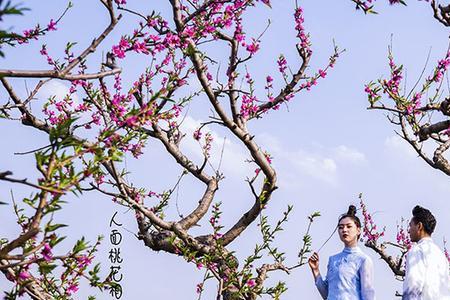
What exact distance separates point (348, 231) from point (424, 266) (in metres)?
0.66

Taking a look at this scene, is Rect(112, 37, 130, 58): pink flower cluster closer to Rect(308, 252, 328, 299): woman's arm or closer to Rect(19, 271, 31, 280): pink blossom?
Rect(308, 252, 328, 299): woman's arm

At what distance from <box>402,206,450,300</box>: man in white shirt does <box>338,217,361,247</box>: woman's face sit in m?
0.45

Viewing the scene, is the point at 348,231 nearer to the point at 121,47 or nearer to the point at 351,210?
the point at 351,210

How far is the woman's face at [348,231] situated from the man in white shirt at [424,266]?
0.45m

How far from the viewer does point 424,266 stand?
5039 mm

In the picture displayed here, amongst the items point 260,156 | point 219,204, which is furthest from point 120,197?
point 260,156

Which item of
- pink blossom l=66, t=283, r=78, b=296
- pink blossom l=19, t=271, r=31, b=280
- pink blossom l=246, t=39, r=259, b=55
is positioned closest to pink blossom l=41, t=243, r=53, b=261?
pink blossom l=19, t=271, r=31, b=280

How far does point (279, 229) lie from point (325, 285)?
0.60 metres

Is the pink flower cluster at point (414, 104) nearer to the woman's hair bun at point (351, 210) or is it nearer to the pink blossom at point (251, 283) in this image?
the woman's hair bun at point (351, 210)

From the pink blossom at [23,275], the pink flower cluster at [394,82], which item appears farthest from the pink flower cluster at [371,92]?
the pink blossom at [23,275]

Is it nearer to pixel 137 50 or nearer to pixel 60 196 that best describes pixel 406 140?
pixel 137 50

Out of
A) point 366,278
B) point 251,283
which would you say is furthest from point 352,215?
point 251,283

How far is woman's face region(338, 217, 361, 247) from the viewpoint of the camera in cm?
540

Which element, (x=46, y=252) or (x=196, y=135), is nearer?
(x=46, y=252)
